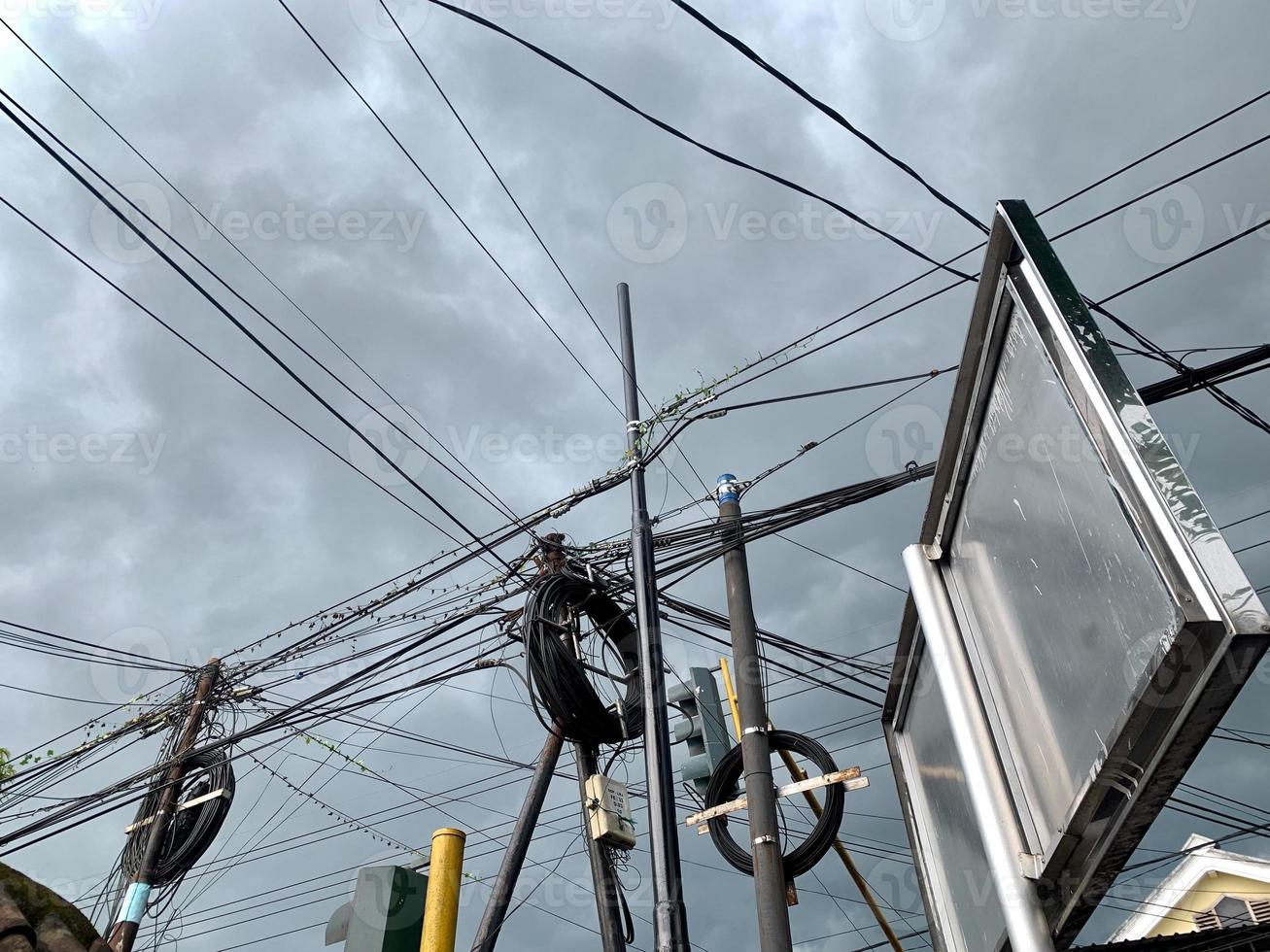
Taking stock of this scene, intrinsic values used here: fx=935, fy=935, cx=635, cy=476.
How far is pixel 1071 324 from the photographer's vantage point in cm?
225

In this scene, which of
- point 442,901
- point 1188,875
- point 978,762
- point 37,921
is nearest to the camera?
point 978,762

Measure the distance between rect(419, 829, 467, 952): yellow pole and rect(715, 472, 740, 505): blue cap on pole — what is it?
7.50m

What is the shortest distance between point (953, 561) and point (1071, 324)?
134 cm

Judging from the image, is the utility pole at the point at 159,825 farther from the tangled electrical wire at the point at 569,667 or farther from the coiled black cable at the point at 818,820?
the coiled black cable at the point at 818,820

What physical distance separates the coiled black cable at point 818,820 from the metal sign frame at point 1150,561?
245 inches

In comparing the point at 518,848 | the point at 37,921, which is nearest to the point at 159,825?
the point at 518,848

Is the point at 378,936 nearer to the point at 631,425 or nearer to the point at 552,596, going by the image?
the point at 631,425

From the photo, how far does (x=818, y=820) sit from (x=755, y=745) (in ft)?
3.65

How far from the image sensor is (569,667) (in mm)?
10523

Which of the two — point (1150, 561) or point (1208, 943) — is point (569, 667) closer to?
point (1208, 943)

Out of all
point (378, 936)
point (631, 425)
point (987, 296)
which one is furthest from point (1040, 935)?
point (631, 425)

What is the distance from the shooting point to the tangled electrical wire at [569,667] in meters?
10.5

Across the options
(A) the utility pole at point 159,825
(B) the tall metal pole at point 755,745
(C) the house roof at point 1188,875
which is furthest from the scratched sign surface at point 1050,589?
(C) the house roof at point 1188,875

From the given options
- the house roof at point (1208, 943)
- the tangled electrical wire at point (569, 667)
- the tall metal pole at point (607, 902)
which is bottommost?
the house roof at point (1208, 943)
